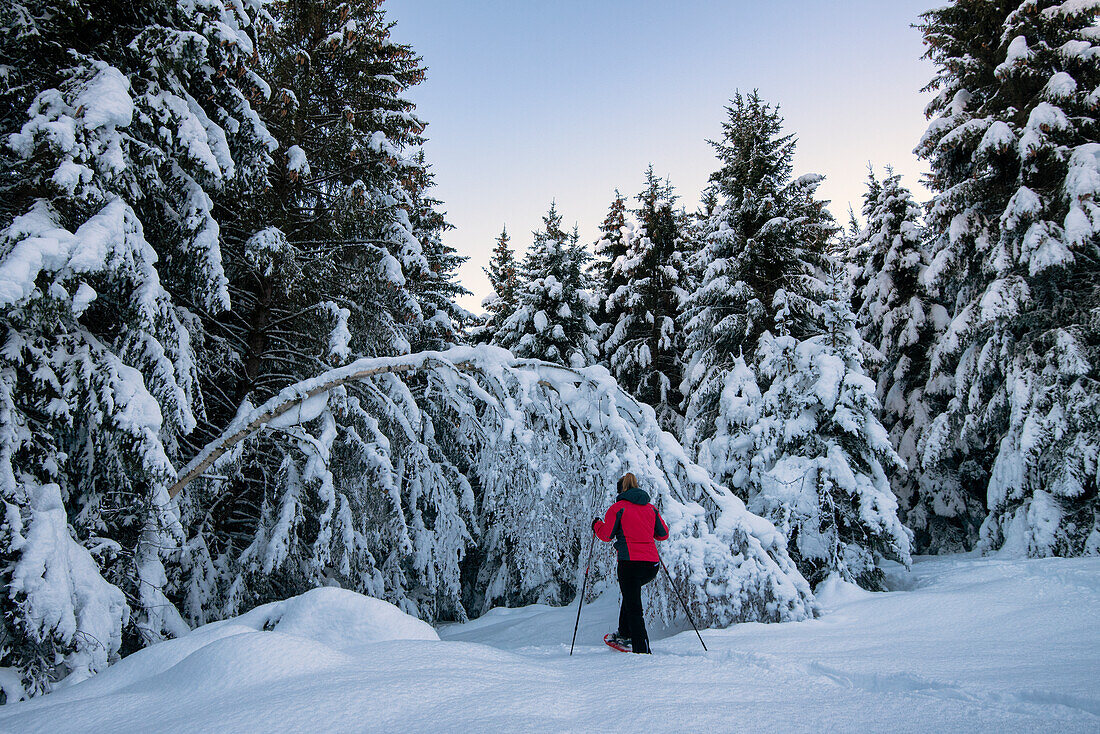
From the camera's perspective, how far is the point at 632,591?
534 centimetres

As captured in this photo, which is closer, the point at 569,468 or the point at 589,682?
the point at 589,682

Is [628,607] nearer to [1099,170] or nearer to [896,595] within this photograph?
[896,595]

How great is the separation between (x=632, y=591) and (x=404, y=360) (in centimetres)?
332

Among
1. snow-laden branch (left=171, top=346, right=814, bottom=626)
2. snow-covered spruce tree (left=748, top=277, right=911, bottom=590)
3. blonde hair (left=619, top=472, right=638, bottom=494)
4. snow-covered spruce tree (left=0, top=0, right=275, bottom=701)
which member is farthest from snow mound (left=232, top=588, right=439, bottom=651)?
snow-covered spruce tree (left=748, top=277, right=911, bottom=590)

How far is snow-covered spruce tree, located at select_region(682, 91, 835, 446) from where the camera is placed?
12.3m

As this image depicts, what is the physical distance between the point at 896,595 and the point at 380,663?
21.4 feet

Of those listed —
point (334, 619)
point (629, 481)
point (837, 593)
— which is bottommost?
point (837, 593)

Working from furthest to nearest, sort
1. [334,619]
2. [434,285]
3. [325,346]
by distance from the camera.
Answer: [434,285] < [325,346] < [334,619]

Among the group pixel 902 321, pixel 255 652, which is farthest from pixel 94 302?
pixel 902 321

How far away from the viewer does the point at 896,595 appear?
691 cm

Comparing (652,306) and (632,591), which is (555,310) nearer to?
(652,306)

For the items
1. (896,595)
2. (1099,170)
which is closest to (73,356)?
(896,595)

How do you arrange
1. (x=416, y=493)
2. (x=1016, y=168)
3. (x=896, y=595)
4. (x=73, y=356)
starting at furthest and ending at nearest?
(x=1016, y=168), (x=416, y=493), (x=896, y=595), (x=73, y=356)

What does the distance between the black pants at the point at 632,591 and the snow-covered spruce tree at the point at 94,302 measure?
4308 mm
